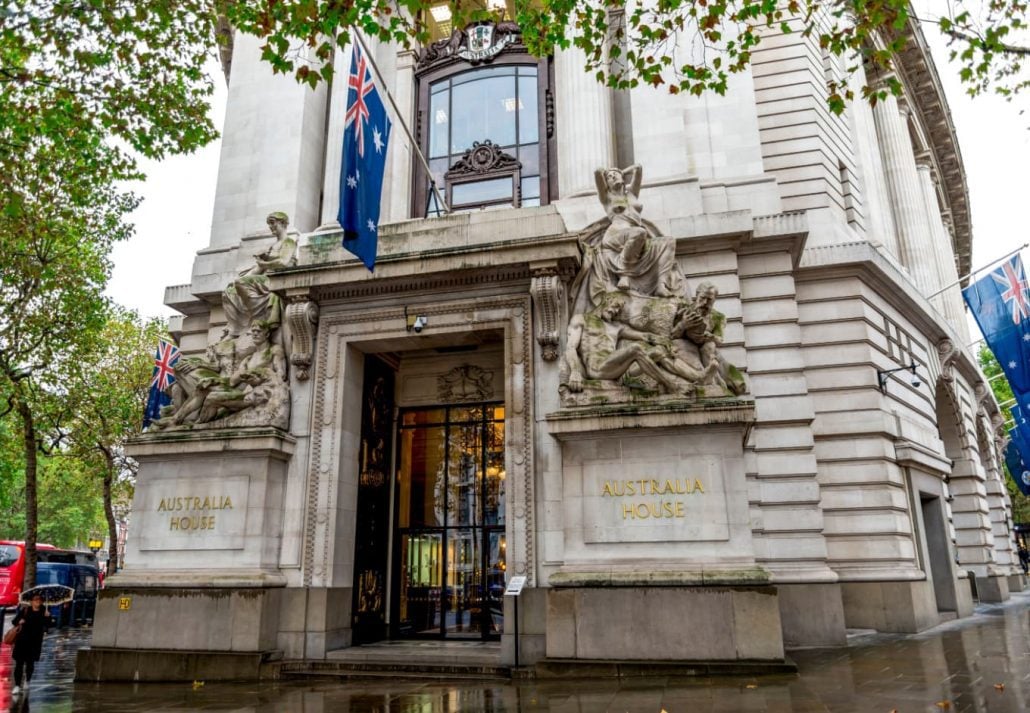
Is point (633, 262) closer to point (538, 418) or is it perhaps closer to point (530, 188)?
point (538, 418)

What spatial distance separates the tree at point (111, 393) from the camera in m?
31.3

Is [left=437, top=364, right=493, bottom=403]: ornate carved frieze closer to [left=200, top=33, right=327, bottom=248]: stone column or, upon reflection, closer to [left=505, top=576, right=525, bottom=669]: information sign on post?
[left=505, top=576, right=525, bottom=669]: information sign on post

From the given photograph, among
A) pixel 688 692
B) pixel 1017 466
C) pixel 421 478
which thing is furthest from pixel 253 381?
pixel 1017 466

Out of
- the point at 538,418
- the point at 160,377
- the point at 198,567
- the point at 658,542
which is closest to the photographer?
the point at 658,542

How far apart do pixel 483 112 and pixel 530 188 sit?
2959 millimetres

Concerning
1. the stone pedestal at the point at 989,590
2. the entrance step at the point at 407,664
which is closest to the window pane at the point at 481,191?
the entrance step at the point at 407,664

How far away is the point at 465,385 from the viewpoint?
17.6m

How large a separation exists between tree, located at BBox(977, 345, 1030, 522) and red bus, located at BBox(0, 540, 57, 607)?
191 feet

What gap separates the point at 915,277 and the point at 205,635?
27.2 m

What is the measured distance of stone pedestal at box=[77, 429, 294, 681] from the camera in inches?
535

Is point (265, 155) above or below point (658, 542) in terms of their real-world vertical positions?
above

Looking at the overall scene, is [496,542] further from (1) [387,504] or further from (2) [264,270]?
(2) [264,270]

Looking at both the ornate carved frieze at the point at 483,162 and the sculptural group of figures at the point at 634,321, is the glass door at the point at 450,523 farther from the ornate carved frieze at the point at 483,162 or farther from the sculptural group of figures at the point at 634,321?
the ornate carved frieze at the point at 483,162

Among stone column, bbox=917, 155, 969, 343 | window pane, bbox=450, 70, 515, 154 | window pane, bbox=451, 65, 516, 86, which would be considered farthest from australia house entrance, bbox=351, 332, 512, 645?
stone column, bbox=917, 155, 969, 343
